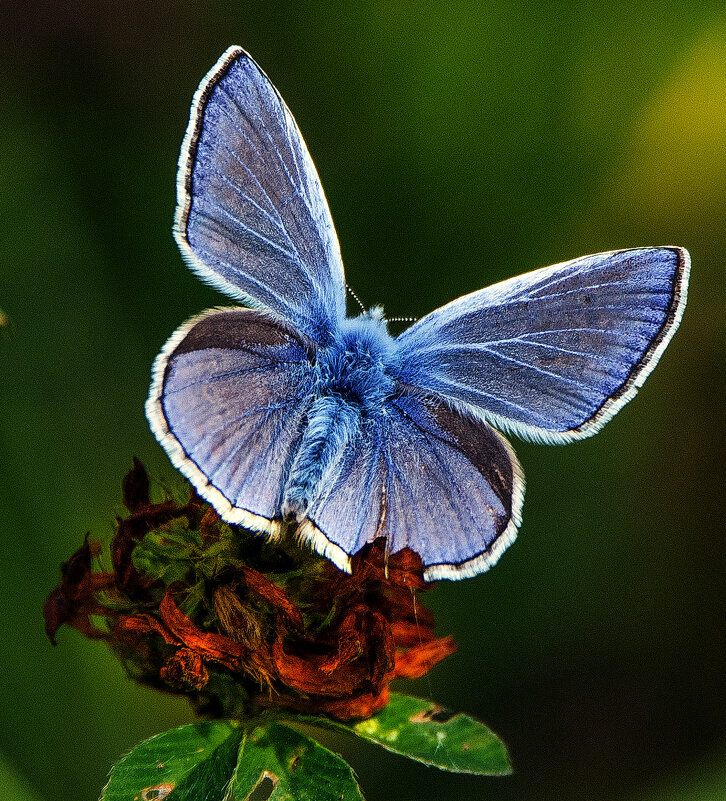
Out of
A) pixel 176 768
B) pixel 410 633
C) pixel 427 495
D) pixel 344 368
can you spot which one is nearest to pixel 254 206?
pixel 344 368

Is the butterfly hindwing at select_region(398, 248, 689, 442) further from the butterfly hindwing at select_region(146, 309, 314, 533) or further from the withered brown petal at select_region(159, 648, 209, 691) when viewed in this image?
the withered brown petal at select_region(159, 648, 209, 691)

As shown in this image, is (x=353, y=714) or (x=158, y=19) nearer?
(x=353, y=714)

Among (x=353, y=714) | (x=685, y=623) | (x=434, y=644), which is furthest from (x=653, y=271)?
(x=685, y=623)

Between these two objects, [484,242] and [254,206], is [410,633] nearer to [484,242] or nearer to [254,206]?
[254,206]

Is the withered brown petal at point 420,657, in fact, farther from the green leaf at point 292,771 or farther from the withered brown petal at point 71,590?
the withered brown petal at point 71,590

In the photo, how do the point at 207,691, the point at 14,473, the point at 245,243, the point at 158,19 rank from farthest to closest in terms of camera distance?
1. the point at 158,19
2. the point at 14,473
3. the point at 245,243
4. the point at 207,691

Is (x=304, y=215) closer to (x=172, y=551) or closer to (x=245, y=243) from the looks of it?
(x=245, y=243)

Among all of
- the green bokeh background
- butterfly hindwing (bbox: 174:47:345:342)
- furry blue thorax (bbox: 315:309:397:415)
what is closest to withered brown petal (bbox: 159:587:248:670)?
furry blue thorax (bbox: 315:309:397:415)
